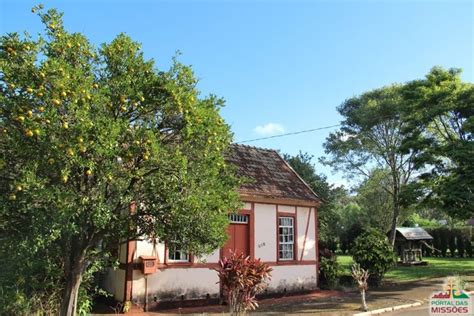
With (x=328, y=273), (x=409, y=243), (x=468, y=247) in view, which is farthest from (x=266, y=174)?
(x=468, y=247)

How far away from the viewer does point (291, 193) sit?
52.9 ft

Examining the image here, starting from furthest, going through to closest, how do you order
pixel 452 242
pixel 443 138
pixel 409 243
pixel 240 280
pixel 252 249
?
pixel 452 242 → pixel 409 243 → pixel 443 138 → pixel 252 249 → pixel 240 280

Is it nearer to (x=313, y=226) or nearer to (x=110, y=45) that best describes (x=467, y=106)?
(x=313, y=226)

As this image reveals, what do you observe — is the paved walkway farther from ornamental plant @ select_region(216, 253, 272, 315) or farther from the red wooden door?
ornamental plant @ select_region(216, 253, 272, 315)

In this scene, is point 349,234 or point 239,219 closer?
point 239,219

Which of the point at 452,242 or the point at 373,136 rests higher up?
the point at 373,136

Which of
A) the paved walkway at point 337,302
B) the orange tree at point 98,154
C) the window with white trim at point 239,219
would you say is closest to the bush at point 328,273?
the paved walkway at point 337,302

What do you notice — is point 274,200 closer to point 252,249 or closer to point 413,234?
point 252,249

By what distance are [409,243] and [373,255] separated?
1387 centimetres

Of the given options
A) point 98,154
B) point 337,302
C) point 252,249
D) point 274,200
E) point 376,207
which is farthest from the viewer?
point 376,207

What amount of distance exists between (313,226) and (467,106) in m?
8.47

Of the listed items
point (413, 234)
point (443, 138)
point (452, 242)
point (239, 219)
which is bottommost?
point (452, 242)

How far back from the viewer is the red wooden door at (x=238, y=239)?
1395cm

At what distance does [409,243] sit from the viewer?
29031 mm
